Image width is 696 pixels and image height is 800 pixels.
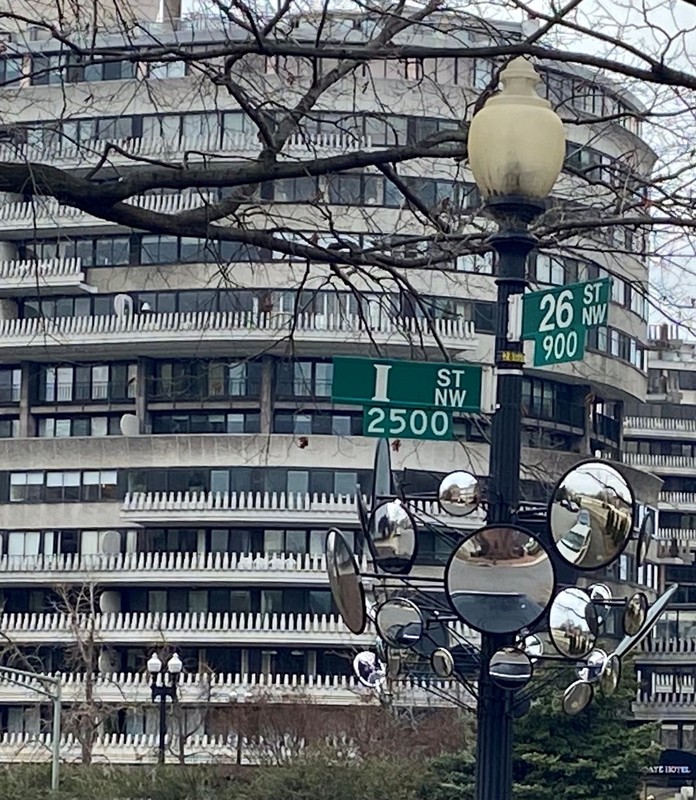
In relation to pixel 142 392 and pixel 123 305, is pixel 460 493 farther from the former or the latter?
pixel 142 392

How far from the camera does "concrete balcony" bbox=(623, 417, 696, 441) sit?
90.2m

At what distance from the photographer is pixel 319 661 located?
200 feet

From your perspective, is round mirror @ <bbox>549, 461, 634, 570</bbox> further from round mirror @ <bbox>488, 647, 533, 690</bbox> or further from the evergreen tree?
the evergreen tree

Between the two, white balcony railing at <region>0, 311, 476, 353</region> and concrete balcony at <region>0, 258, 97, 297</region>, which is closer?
white balcony railing at <region>0, 311, 476, 353</region>

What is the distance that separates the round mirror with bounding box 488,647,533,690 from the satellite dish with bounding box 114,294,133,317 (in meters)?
53.8

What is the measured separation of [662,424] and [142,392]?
114 ft

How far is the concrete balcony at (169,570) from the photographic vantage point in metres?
59.7

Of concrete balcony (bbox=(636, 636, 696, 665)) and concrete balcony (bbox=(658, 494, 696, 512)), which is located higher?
concrete balcony (bbox=(658, 494, 696, 512))

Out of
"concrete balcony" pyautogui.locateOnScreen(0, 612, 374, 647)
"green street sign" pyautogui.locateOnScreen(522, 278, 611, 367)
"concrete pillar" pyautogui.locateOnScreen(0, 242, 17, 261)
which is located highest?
"concrete pillar" pyautogui.locateOnScreen(0, 242, 17, 261)

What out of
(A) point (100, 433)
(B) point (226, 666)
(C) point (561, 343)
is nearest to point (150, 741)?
(B) point (226, 666)

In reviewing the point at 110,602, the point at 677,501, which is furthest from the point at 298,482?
the point at 677,501

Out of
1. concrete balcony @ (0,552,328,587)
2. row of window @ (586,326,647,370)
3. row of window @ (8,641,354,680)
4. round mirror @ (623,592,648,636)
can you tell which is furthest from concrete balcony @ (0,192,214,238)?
round mirror @ (623,592,648,636)

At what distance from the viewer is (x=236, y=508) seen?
197 ft

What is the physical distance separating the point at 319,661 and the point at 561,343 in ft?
172
